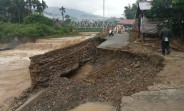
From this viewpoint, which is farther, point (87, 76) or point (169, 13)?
point (169, 13)

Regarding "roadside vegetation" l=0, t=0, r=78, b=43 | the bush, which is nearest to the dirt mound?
"roadside vegetation" l=0, t=0, r=78, b=43

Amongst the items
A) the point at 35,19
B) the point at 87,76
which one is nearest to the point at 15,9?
the point at 35,19

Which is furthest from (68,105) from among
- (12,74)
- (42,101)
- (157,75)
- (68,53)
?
(12,74)

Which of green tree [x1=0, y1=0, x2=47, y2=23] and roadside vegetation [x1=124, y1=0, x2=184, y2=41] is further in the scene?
green tree [x1=0, y1=0, x2=47, y2=23]

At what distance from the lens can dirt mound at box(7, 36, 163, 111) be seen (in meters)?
10.1

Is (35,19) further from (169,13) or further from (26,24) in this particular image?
(169,13)

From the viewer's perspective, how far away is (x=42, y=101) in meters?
10.8

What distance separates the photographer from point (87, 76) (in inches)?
540

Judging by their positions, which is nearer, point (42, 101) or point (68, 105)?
point (68, 105)

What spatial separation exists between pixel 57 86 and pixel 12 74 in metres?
10.8

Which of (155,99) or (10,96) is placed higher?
(155,99)

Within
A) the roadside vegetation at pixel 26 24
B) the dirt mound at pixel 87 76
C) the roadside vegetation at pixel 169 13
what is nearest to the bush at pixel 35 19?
the roadside vegetation at pixel 26 24

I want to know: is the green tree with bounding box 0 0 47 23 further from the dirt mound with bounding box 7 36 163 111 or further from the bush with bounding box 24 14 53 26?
the dirt mound with bounding box 7 36 163 111

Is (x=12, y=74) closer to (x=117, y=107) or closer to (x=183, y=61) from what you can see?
(x=183, y=61)
